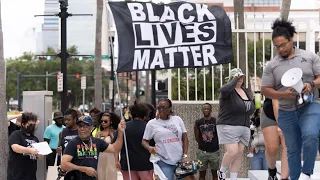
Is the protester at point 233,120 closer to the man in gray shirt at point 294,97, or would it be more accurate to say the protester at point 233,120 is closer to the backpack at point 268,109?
the backpack at point 268,109

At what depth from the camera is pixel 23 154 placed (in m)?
9.16

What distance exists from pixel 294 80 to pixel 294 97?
0.27m

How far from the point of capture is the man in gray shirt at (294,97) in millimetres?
5891

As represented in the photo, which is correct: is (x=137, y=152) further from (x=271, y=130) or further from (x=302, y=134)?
(x=302, y=134)

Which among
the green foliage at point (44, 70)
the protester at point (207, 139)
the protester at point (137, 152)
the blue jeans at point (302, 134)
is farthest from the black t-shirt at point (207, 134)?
the green foliage at point (44, 70)

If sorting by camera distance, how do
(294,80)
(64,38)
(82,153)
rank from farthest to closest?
(64,38), (82,153), (294,80)

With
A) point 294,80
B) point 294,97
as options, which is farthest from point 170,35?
point 294,80

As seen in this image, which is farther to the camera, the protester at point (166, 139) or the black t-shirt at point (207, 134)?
the black t-shirt at point (207, 134)

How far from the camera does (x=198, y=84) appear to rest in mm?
12742

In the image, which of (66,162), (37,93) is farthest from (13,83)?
(66,162)

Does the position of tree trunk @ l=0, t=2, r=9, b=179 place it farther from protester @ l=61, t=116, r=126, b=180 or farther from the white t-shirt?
protester @ l=61, t=116, r=126, b=180

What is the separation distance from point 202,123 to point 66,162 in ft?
16.0

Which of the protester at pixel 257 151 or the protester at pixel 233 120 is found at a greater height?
the protester at pixel 233 120

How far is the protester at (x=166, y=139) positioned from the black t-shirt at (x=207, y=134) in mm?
2556
